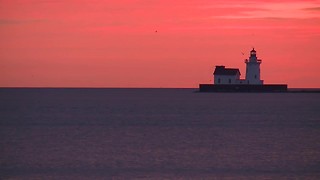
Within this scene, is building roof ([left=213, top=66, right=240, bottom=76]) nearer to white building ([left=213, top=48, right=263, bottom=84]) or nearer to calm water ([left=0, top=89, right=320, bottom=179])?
white building ([left=213, top=48, right=263, bottom=84])

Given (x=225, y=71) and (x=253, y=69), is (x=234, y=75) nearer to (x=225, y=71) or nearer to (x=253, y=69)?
(x=225, y=71)

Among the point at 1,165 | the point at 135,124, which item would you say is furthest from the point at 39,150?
the point at 135,124

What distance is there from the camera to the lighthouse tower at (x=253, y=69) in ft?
376

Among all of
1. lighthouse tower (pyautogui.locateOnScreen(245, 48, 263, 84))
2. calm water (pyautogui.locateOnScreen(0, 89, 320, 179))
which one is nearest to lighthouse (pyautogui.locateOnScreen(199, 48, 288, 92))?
lighthouse tower (pyautogui.locateOnScreen(245, 48, 263, 84))

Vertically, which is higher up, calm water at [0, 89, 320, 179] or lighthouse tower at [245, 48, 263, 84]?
lighthouse tower at [245, 48, 263, 84]

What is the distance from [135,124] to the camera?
206ft

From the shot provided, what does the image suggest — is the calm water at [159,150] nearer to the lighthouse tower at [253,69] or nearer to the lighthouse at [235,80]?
the lighthouse tower at [253,69]

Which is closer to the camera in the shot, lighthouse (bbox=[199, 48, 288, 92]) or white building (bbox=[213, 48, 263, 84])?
white building (bbox=[213, 48, 263, 84])

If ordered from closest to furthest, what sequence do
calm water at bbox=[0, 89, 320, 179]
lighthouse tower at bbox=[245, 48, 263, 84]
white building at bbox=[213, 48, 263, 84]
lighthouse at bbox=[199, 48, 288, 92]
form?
calm water at bbox=[0, 89, 320, 179], lighthouse tower at bbox=[245, 48, 263, 84], white building at bbox=[213, 48, 263, 84], lighthouse at bbox=[199, 48, 288, 92]

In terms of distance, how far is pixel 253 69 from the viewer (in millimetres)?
118688

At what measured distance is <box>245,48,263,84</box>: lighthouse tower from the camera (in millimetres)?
114625

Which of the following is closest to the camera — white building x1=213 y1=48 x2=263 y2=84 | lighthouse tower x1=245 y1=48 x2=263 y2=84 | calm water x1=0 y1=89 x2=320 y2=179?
calm water x1=0 y1=89 x2=320 y2=179

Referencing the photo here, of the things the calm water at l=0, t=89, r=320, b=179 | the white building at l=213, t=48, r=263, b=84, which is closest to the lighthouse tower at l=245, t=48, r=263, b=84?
the white building at l=213, t=48, r=263, b=84

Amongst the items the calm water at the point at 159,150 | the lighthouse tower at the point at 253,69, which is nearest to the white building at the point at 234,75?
the lighthouse tower at the point at 253,69
